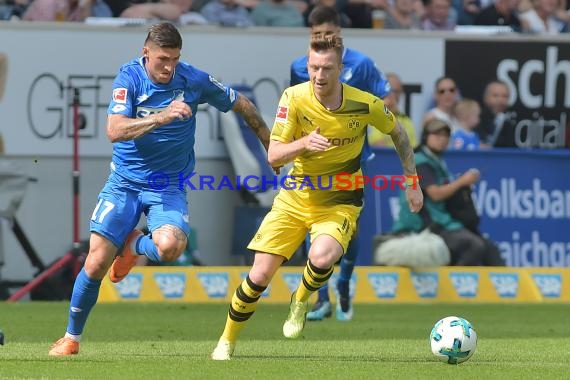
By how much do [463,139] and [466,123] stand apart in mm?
220

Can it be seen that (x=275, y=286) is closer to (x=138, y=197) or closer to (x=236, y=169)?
(x=236, y=169)

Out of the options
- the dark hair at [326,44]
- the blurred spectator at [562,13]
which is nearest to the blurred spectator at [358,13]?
the blurred spectator at [562,13]

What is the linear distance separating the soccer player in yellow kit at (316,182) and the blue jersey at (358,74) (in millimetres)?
2634

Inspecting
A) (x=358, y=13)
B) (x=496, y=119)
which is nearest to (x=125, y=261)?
(x=496, y=119)

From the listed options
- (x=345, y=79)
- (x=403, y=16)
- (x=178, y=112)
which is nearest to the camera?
(x=178, y=112)

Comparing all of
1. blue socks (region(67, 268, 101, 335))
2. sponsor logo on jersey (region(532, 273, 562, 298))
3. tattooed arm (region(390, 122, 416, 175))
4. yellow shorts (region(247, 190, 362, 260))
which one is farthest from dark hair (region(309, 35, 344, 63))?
sponsor logo on jersey (region(532, 273, 562, 298))

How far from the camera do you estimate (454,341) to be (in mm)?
10227

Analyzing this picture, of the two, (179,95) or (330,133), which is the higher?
(179,95)

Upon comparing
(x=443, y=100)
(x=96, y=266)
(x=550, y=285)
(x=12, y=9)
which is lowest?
(x=550, y=285)

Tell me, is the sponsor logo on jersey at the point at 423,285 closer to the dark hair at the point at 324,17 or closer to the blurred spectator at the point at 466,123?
the blurred spectator at the point at 466,123

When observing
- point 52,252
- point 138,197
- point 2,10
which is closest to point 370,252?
point 52,252

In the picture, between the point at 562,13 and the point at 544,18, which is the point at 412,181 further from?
the point at 562,13

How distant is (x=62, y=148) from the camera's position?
17.3m

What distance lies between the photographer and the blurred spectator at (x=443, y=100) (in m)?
18.1
